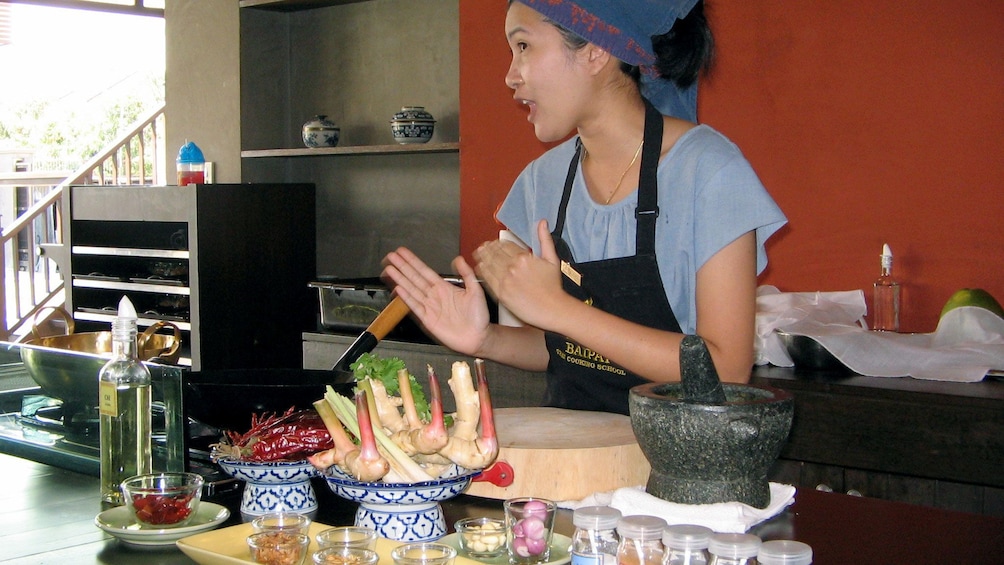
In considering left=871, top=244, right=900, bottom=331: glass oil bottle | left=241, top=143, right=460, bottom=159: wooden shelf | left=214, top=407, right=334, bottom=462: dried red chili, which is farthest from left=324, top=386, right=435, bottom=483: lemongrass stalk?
left=241, top=143, right=460, bottom=159: wooden shelf

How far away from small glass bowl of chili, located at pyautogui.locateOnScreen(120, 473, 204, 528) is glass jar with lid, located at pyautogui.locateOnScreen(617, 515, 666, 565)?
62 centimetres

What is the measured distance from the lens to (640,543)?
1115mm

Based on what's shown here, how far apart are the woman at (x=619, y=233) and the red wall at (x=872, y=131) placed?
3.68 feet

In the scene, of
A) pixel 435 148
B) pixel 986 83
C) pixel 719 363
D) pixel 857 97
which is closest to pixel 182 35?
pixel 435 148

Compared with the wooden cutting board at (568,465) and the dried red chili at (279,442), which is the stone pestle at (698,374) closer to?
the wooden cutting board at (568,465)

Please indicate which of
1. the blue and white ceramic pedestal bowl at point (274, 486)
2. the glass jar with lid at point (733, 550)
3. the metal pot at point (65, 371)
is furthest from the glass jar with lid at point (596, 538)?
the metal pot at point (65, 371)

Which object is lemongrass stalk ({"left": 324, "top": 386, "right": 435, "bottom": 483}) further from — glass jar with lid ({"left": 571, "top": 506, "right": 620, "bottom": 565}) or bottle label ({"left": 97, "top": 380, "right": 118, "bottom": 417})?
bottle label ({"left": 97, "top": 380, "right": 118, "bottom": 417})

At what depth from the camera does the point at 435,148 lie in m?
4.11

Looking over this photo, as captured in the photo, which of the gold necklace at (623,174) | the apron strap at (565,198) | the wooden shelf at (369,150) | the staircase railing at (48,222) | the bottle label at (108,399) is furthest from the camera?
the staircase railing at (48,222)

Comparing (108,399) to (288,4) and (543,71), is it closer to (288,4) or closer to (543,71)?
(543,71)

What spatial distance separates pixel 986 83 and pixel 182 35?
147 inches

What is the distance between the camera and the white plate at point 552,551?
122cm

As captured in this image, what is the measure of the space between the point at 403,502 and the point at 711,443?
390 millimetres

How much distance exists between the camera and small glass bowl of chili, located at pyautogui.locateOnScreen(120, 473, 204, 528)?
1.39m
